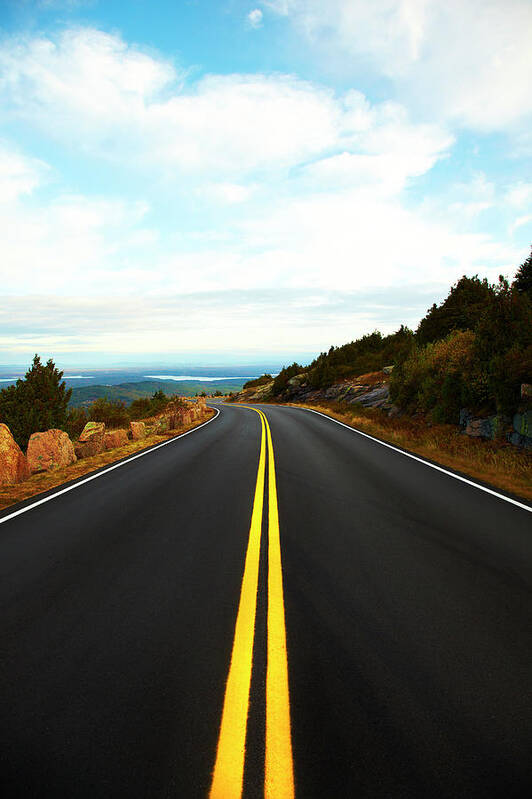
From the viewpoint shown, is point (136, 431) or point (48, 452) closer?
point (48, 452)

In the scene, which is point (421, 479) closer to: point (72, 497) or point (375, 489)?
point (375, 489)

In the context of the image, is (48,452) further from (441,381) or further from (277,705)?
(441,381)

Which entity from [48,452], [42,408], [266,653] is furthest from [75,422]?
[266,653]

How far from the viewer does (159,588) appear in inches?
144

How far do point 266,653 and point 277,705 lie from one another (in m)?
0.47

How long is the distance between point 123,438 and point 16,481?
19.1 feet

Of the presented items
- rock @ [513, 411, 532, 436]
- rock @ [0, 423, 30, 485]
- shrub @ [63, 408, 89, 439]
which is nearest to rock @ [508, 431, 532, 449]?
rock @ [513, 411, 532, 436]

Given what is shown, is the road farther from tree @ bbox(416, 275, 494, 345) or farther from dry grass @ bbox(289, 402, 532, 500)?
tree @ bbox(416, 275, 494, 345)

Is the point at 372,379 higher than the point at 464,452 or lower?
higher

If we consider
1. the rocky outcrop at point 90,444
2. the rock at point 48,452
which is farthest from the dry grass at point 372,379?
the rock at point 48,452

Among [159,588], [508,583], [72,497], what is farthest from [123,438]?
[508,583]

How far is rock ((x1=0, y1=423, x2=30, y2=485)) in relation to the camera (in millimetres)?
8375

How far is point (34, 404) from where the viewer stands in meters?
24.0

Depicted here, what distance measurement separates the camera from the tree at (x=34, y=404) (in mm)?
23000
